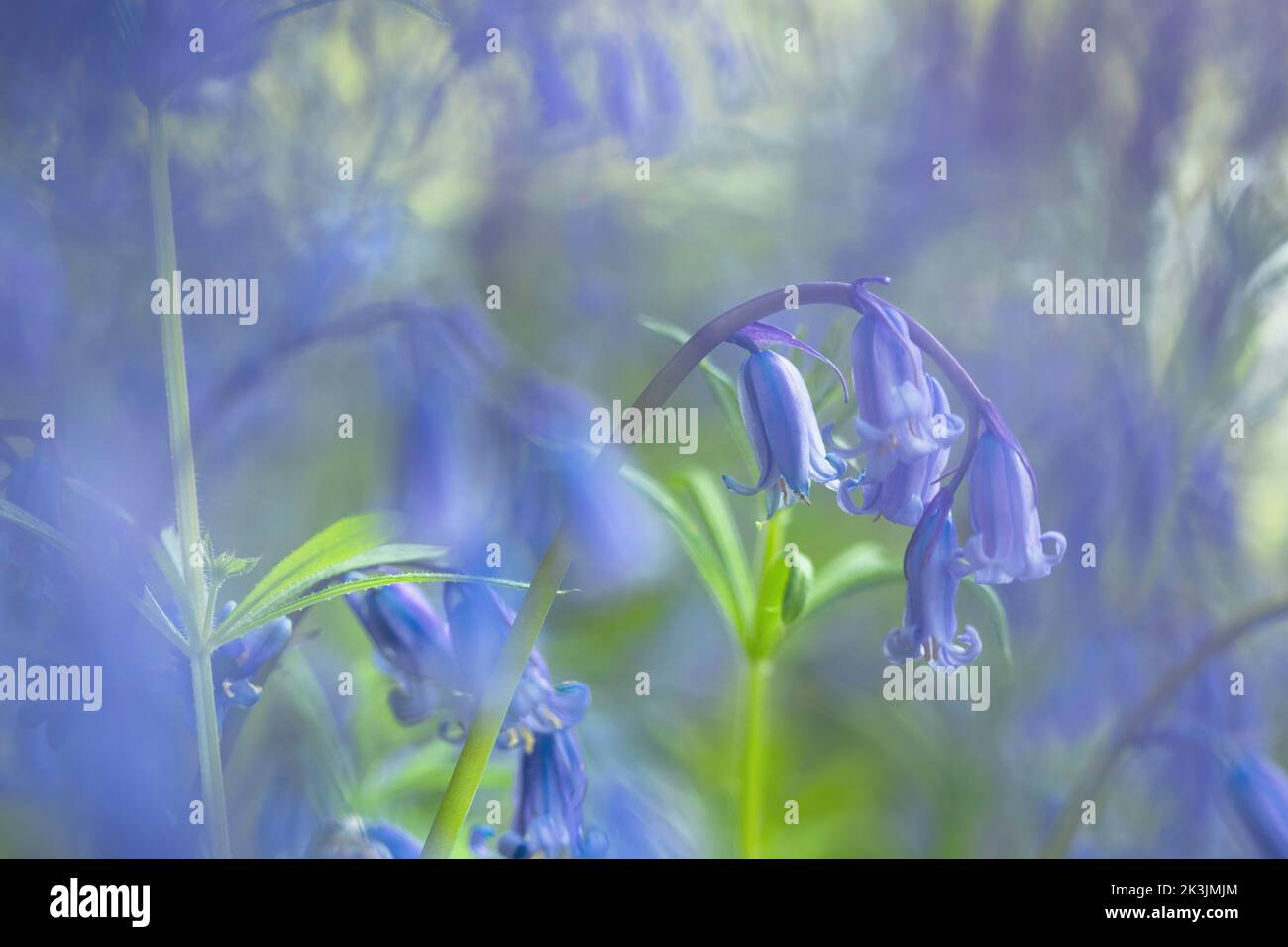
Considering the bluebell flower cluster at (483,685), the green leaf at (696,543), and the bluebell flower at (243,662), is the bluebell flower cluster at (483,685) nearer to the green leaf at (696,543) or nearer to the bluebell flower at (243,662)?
the bluebell flower at (243,662)

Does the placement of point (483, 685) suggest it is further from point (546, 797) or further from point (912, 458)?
point (912, 458)

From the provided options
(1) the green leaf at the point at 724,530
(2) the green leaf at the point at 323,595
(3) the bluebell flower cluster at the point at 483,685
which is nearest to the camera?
(2) the green leaf at the point at 323,595

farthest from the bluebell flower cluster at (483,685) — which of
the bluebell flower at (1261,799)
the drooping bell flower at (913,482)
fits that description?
the bluebell flower at (1261,799)

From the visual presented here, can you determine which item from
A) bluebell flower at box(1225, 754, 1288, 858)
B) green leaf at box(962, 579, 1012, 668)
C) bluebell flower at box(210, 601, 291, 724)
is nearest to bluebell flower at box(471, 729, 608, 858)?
bluebell flower at box(210, 601, 291, 724)

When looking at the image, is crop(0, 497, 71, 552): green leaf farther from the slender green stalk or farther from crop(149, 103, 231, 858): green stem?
the slender green stalk
